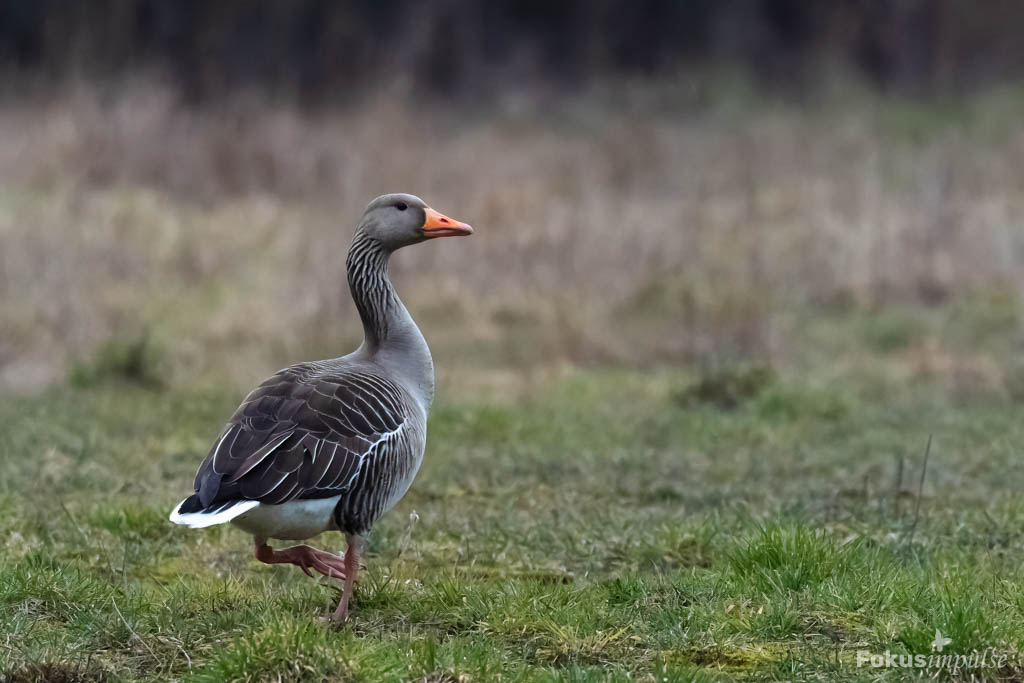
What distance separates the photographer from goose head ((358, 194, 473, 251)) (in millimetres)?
6059

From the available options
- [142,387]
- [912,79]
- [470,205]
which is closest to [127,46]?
[470,205]

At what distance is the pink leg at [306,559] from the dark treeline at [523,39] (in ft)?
57.7

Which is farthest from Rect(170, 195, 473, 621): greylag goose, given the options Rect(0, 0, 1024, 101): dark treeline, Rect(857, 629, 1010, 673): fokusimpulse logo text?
Rect(0, 0, 1024, 101): dark treeline

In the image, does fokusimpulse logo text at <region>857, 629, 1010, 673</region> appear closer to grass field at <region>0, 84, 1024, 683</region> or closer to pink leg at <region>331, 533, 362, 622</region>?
grass field at <region>0, 84, 1024, 683</region>

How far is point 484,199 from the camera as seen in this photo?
633 inches

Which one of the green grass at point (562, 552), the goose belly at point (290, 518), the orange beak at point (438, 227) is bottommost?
the green grass at point (562, 552)

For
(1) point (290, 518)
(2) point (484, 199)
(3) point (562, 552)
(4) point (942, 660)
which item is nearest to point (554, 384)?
(2) point (484, 199)

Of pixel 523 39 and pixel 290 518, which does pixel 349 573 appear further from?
pixel 523 39

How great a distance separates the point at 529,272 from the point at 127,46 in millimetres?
11521

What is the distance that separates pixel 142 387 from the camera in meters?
11.2

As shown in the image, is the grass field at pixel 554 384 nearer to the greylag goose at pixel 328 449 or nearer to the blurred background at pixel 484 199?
the blurred background at pixel 484 199

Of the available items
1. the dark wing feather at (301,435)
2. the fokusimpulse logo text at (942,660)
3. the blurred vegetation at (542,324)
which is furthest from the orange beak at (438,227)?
the fokusimpulse logo text at (942,660)

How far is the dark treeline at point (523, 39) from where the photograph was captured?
23516mm

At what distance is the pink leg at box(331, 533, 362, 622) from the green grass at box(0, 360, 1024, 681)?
0.56ft
